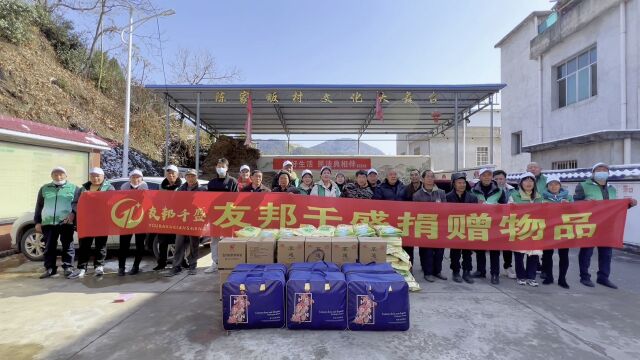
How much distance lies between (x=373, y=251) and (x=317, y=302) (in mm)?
1184

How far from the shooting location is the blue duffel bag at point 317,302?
11.8 ft

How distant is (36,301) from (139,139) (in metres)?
18.1

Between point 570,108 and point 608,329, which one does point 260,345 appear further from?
point 570,108

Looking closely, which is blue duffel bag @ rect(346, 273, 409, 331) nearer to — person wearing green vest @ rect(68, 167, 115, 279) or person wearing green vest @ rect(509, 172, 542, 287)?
person wearing green vest @ rect(509, 172, 542, 287)

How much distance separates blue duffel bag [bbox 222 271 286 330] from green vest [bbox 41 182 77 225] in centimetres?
385

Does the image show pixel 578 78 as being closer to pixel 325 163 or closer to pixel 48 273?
pixel 325 163

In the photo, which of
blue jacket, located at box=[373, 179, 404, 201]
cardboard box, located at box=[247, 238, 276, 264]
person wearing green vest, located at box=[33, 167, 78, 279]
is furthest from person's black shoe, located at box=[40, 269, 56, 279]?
blue jacket, located at box=[373, 179, 404, 201]

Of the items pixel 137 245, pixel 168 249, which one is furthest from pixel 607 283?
pixel 137 245

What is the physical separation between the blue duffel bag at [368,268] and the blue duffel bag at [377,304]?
0.24 meters

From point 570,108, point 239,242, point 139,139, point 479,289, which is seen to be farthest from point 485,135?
point 239,242

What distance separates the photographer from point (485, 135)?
1217 inches

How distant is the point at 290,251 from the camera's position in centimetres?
443

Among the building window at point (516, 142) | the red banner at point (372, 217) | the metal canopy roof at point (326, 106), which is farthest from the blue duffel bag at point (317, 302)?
the building window at point (516, 142)

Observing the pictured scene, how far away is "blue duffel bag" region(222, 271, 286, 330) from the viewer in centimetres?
360
